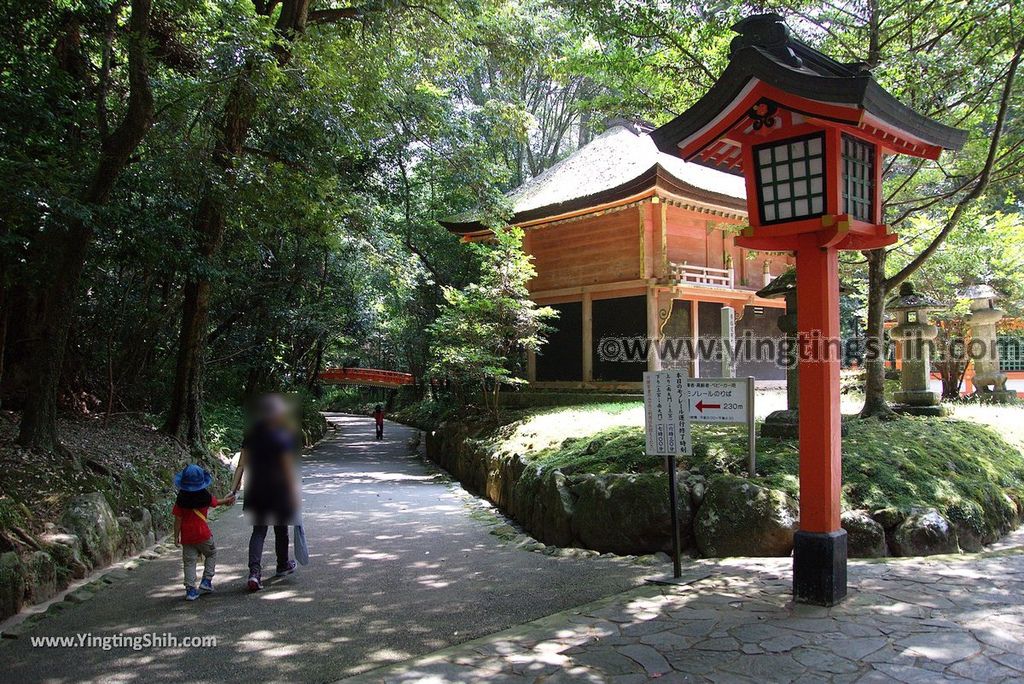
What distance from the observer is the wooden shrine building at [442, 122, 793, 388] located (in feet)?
56.9

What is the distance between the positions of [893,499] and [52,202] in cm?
923

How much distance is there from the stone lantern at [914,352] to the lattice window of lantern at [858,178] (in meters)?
8.02

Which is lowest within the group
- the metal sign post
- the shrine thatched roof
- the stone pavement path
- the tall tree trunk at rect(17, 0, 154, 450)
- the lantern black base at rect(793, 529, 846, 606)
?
the stone pavement path

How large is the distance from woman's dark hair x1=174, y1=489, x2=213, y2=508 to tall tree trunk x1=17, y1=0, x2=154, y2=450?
3.21m

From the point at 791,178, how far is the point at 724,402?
2.62m

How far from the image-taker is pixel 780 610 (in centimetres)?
451

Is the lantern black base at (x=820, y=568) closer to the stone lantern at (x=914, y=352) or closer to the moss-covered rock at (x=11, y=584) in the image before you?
the moss-covered rock at (x=11, y=584)

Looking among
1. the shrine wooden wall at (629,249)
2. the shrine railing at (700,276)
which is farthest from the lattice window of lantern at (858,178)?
the shrine wooden wall at (629,249)

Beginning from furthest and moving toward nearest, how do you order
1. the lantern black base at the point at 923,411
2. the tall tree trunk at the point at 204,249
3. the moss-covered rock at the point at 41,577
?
1. the lantern black base at the point at 923,411
2. the tall tree trunk at the point at 204,249
3. the moss-covered rock at the point at 41,577

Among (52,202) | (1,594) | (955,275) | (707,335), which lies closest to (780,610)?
(1,594)

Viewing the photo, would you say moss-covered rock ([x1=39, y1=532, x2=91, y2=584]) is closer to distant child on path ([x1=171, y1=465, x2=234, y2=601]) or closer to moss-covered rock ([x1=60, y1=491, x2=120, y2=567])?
moss-covered rock ([x1=60, y1=491, x2=120, y2=567])

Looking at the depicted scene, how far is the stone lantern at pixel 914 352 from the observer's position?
38.0ft

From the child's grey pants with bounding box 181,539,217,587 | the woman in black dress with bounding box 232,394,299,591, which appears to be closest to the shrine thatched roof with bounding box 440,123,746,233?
the woman in black dress with bounding box 232,394,299,591

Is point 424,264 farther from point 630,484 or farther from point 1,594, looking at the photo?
point 1,594
